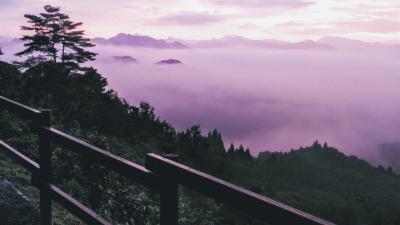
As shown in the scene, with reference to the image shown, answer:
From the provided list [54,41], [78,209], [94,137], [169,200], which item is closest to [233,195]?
[169,200]

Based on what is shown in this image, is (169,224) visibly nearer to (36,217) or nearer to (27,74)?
(36,217)

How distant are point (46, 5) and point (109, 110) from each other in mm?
18634

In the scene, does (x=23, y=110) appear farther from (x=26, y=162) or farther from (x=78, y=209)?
(x=78, y=209)

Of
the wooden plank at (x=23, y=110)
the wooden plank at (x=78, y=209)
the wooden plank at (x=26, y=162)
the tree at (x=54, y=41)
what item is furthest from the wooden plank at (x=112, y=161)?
the tree at (x=54, y=41)

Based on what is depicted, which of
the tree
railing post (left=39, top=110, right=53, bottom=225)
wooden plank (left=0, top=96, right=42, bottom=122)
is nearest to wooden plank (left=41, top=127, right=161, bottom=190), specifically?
railing post (left=39, top=110, right=53, bottom=225)

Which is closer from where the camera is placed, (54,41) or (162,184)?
(162,184)

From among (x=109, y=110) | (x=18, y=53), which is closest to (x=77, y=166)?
(x=109, y=110)

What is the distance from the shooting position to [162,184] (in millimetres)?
3145

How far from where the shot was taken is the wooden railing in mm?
2350

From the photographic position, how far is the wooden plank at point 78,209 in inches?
157

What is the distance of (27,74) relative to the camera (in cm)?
4941

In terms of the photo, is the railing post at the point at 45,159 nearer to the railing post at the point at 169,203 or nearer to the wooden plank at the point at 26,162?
the wooden plank at the point at 26,162

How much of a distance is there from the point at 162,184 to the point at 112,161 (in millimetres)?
784

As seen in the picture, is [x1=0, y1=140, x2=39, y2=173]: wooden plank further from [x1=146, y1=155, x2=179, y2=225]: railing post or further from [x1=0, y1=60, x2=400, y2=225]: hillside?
[x1=146, y1=155, x2=179, y2=225]: railing post
